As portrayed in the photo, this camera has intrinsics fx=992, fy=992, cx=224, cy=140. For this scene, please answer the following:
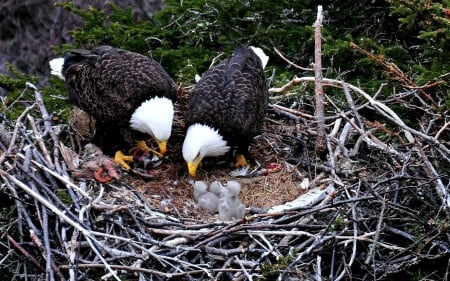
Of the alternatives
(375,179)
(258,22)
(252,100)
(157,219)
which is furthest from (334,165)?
(258,22)

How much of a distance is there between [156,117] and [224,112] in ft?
1.65

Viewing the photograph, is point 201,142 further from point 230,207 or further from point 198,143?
point 230,207

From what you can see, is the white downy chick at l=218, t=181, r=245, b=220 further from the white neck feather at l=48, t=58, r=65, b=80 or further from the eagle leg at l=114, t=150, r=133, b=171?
the white neck feather at l=48, t=58, r=65, b=80

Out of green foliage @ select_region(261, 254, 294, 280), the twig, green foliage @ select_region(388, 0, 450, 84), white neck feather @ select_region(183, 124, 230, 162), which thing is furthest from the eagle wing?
green foliage @ select_region(261, 254, 294, 280)

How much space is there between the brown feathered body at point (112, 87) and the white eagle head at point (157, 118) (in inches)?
1.8

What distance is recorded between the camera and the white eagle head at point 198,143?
23.1 feet

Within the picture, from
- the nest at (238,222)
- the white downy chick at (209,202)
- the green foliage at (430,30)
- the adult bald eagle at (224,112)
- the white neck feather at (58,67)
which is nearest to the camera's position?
the nest at (238,222)

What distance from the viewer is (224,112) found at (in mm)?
7164

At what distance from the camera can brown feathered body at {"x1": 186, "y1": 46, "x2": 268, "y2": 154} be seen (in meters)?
7.16

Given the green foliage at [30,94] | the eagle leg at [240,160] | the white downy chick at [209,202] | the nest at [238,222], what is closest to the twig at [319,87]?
the nest at [238,222]

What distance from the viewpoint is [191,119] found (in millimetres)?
7215

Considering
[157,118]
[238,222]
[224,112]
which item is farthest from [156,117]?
[238,222]

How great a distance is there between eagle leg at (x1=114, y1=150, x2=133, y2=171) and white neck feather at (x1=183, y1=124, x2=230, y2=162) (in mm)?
482

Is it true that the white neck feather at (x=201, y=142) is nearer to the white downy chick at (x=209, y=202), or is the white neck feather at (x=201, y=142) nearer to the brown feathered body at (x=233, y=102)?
the brown feathered body at (x=233, y=102)
